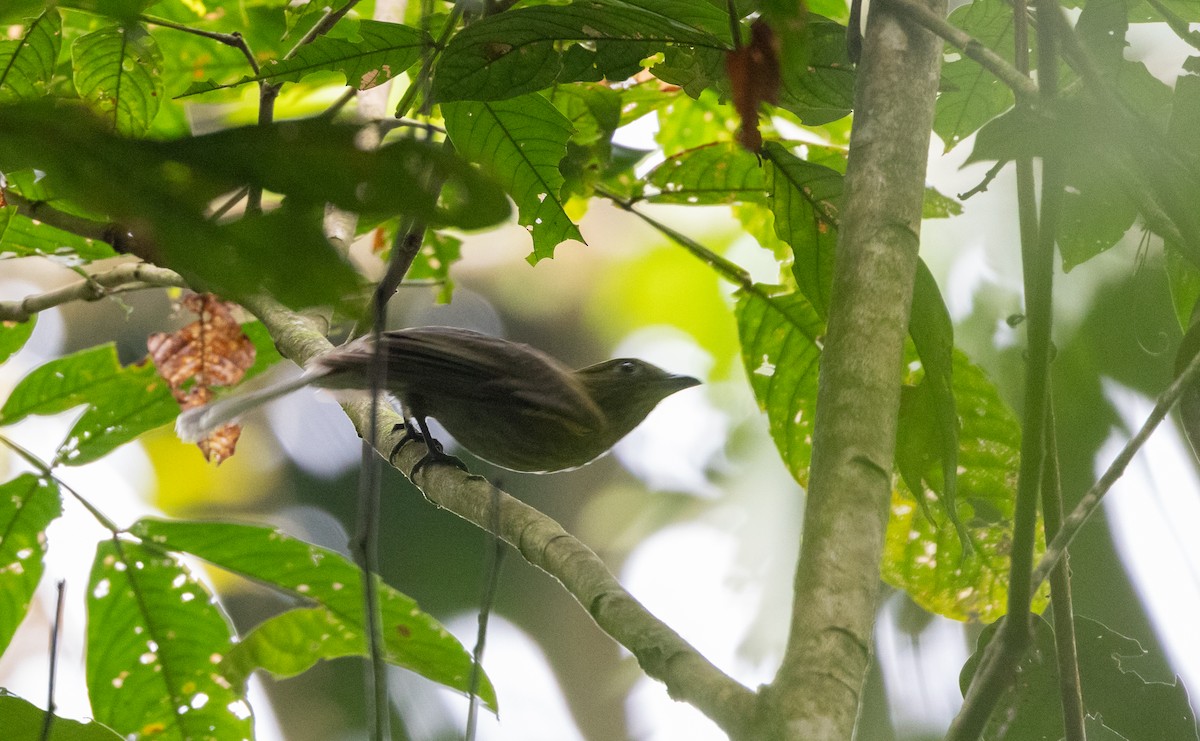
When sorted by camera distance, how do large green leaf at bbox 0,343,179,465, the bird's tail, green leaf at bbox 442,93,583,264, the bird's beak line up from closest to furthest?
green leaf at bbox 442,93,583,264
large green leaf at bbox 0,343,179,465
the bird's tail
the bird's beak

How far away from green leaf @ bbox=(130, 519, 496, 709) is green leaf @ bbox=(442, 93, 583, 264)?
861 millimetres

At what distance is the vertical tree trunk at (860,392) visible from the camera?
3.30ft

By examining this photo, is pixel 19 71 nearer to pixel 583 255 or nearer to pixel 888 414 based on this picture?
pixel 888 414

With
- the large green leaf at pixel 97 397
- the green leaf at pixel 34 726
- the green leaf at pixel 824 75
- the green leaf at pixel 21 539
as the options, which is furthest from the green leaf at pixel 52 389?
the green leaf at pixel 824 75

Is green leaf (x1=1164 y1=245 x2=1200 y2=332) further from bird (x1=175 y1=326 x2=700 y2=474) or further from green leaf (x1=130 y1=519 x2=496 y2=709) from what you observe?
bird (x1=175 y1=326 x2=700 y2=474)

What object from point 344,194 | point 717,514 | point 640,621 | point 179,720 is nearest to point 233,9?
point 179,720

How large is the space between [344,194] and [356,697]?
A: 5653mm

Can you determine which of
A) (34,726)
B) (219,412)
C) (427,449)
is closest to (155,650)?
(34,726)

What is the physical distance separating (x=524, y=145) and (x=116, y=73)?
868 millimetres

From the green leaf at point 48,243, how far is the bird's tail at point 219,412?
18.7 inches

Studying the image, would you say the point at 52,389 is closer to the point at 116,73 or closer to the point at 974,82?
the point at 116,73

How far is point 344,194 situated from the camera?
0.57m

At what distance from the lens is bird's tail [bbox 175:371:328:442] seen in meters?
2.92

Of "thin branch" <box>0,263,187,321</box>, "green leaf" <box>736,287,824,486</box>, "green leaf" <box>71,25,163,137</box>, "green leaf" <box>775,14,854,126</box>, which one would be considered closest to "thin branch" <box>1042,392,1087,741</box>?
"green leaf" <box>775,14,854,126</box>
